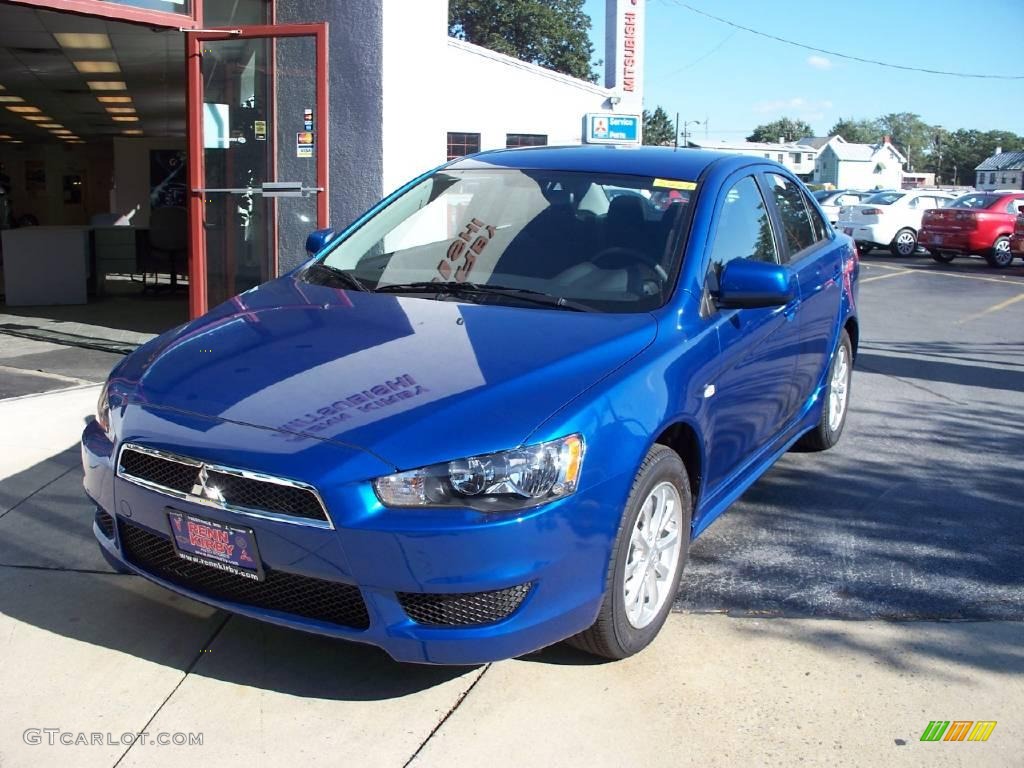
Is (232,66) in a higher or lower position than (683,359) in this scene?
higher

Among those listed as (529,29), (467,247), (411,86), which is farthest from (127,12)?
(529,29)

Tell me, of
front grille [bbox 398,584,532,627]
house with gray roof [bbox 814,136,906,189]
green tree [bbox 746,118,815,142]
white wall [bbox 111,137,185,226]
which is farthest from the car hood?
green tree [bbox 746,118,815,142]

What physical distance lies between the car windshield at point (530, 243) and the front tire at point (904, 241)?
21.7 metres

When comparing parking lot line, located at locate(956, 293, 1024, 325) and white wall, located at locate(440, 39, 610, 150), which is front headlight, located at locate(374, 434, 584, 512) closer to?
parking lot line, located at locate(956, 293, 1024, 325)

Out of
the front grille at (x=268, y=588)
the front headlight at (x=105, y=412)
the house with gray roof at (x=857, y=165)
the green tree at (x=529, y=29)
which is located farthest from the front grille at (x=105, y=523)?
the house with gray roof at (x=857, y=165)

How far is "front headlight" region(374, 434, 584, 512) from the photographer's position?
2844 mm

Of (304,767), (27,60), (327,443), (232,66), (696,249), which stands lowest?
(304,767)

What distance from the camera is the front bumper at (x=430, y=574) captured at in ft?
9.24

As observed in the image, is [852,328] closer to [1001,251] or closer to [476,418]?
[476,418]

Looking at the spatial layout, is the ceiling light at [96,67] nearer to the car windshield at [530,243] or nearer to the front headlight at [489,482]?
the car windshield at [530,243]

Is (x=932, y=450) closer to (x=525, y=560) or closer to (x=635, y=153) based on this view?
(x=635, y=153)

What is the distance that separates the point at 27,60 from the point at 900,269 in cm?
1599

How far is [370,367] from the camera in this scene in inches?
130

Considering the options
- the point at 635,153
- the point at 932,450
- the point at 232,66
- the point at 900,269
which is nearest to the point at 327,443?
the point at 635,153
